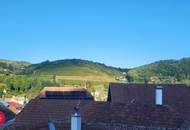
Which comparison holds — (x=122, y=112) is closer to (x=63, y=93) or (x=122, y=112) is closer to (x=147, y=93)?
(x=147, y=93)

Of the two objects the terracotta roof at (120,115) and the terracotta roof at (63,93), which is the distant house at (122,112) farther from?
the terracotta roof at (63,93)

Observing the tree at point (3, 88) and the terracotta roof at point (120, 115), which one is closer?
the terracotta roof at point (120, 115)

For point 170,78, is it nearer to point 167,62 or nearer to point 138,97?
point 167,62

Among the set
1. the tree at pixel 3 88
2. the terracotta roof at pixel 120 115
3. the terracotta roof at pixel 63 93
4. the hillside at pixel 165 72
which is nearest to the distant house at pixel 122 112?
the terracotta roof at pixel 120 115

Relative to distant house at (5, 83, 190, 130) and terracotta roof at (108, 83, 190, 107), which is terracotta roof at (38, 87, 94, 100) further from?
distant house at (5, 83, 190, 130)

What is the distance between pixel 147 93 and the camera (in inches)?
1586

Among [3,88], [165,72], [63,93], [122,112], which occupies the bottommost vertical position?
[122,112]

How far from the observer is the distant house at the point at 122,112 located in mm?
24766

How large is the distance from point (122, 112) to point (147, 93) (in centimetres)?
1403

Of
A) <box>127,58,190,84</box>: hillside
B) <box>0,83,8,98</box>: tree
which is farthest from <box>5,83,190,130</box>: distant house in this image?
<box>127,58,190,84</box>: hillside

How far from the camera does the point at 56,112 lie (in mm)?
31766

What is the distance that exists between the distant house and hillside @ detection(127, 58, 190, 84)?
83.0 meters

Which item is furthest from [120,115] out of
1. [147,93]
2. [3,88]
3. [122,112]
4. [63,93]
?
[3,88]

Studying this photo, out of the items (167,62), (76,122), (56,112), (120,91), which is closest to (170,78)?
(167,62)
